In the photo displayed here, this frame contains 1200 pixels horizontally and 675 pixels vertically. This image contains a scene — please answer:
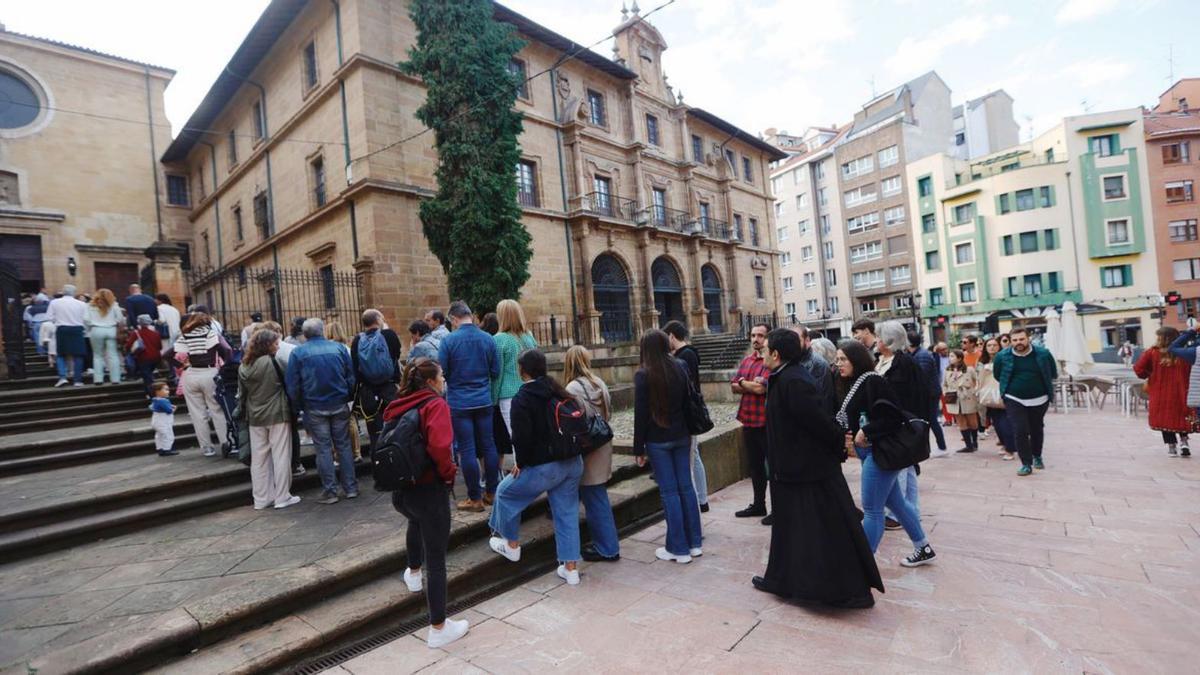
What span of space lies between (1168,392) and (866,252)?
41.0 metres

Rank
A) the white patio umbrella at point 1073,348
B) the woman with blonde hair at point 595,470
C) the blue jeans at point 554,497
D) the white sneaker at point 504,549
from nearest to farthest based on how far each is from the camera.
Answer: the blue jeans at point 554,497
the white sneaker at point 504,549
the woman with blonde hair at point 595,470
the white patio umbrella at point 1073,348

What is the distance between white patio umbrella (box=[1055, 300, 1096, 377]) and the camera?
11.4m

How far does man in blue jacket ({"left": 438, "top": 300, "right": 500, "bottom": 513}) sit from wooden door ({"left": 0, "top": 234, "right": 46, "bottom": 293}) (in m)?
24.5

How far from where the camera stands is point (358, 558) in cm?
387

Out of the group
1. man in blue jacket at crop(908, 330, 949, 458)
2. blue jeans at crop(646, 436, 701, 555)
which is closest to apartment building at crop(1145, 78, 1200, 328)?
man in blue jacket at crop(908, 330, 949, 458)

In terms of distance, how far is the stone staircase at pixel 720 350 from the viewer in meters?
20.5

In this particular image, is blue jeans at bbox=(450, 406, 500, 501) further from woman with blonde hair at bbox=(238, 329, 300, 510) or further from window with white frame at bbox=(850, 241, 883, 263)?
window with white frame at bbox=(850, 241, 883, 263)

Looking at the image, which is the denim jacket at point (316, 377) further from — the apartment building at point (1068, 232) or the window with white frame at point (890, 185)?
the window with white frame at point (890, 185)

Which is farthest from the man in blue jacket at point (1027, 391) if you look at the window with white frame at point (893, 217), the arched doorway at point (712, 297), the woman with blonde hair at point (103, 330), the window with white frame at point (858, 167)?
the window with white frame at point (858, 167)

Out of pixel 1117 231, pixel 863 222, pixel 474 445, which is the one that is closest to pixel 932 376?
pixel 474 445

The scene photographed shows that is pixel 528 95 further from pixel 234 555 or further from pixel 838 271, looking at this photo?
pixel 838 271

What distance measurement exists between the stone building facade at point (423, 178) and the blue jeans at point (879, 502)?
12.2 m

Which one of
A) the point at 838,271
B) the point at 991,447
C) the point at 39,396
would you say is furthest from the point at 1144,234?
the point at 39,396

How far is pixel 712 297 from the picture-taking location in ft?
89.9
